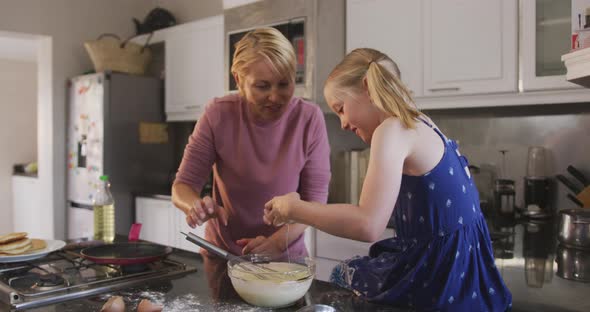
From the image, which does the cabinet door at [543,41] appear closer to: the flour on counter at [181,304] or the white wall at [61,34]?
the flour on counter at [181,304]

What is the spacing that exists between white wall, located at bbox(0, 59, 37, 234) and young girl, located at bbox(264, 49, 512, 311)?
5943 millimetres

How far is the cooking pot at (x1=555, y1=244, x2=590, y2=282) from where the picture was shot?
148 cm

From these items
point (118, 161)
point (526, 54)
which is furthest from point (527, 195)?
point (118, 161)

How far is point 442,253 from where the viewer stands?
42.8 inches

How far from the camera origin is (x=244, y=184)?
161 centimetres

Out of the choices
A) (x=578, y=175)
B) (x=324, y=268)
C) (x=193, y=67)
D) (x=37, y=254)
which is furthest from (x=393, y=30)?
(x=37, y=254)

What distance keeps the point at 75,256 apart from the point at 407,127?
1.01 metres

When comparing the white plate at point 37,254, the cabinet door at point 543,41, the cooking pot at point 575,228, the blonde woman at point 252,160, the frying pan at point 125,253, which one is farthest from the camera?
the cabinet door at point 543,41

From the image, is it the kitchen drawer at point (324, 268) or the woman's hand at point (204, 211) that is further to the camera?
the kitchen drawer at point (324, 268)

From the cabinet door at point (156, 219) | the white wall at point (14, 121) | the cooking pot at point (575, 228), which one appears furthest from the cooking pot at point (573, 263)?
the white wall at point (14, 121)

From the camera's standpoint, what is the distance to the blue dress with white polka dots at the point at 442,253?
1.06m

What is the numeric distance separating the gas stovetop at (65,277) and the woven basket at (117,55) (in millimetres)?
2563

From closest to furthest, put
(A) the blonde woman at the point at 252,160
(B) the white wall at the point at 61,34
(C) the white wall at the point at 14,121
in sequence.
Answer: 1. (A) the blonde woman at the point at 252,160
2. (B) the white wall at the point at 61,34
3. (C) the white wall at the point at 14,121

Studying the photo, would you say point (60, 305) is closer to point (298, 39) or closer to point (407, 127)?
point (407, 127)
